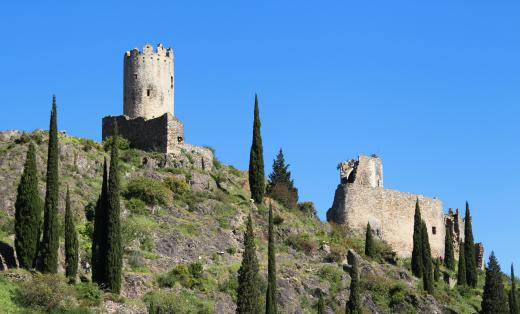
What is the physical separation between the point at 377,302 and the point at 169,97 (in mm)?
21084

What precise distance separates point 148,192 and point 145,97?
11.4 metres

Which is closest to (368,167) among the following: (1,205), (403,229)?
(403,229)

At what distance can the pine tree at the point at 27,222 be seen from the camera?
48.8 m

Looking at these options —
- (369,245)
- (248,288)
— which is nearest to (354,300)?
(248,288)

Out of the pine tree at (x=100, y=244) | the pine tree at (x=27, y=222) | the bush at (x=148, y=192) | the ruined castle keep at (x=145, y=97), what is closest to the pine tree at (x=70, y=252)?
the pine tree at (x=100, y=244)

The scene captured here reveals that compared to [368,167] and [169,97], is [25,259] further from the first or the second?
[368,167]

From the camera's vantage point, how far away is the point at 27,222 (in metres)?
49.1

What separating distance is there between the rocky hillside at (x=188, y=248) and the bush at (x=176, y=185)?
6 centimetres

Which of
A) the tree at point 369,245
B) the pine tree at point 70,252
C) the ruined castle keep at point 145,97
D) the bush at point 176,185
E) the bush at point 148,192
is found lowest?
the pine tree at point 70,252

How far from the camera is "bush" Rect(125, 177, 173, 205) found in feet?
205

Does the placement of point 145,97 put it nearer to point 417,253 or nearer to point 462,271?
point 417,253

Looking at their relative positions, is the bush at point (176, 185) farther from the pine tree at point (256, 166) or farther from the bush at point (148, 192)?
the pine tree at point (256, 166)

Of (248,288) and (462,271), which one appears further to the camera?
(462,271)

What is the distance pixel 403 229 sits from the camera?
262 feet
